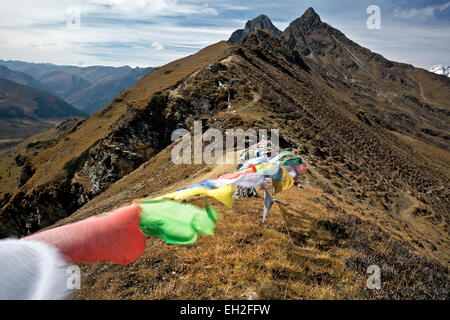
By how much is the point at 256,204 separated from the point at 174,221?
558cm

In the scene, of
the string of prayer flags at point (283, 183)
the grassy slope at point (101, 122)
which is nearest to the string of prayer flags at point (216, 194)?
the string of prayer flags at point (283, 183)

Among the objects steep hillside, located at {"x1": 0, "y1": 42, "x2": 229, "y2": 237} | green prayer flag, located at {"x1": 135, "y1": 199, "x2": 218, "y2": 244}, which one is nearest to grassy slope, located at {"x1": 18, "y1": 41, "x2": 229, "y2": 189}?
steep hillside, located at {"x1": 0, "y1": 42, "x2": 229, "y2": 237}

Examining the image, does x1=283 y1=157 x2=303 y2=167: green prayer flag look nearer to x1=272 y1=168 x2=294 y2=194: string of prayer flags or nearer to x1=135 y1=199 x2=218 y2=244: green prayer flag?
x1=272 y1=168 x2=294 y2=194: string of prayer flags

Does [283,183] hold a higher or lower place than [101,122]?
lower

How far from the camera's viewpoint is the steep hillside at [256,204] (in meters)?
4.70

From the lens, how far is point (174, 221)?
3.87 meters

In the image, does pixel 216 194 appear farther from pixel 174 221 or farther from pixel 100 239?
pixel 100 239

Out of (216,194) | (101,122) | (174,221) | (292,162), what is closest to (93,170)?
(101,122)

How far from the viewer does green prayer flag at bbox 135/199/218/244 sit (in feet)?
11.8

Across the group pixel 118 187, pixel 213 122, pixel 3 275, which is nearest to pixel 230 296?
pixel 3 275

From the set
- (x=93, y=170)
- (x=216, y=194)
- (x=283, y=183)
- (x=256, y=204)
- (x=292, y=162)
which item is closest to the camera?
(x=216, y=194)

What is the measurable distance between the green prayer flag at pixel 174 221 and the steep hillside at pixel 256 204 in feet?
4.46

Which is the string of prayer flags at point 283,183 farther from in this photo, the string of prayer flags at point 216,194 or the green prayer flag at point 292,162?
the string of prayer flags at point 216,194
